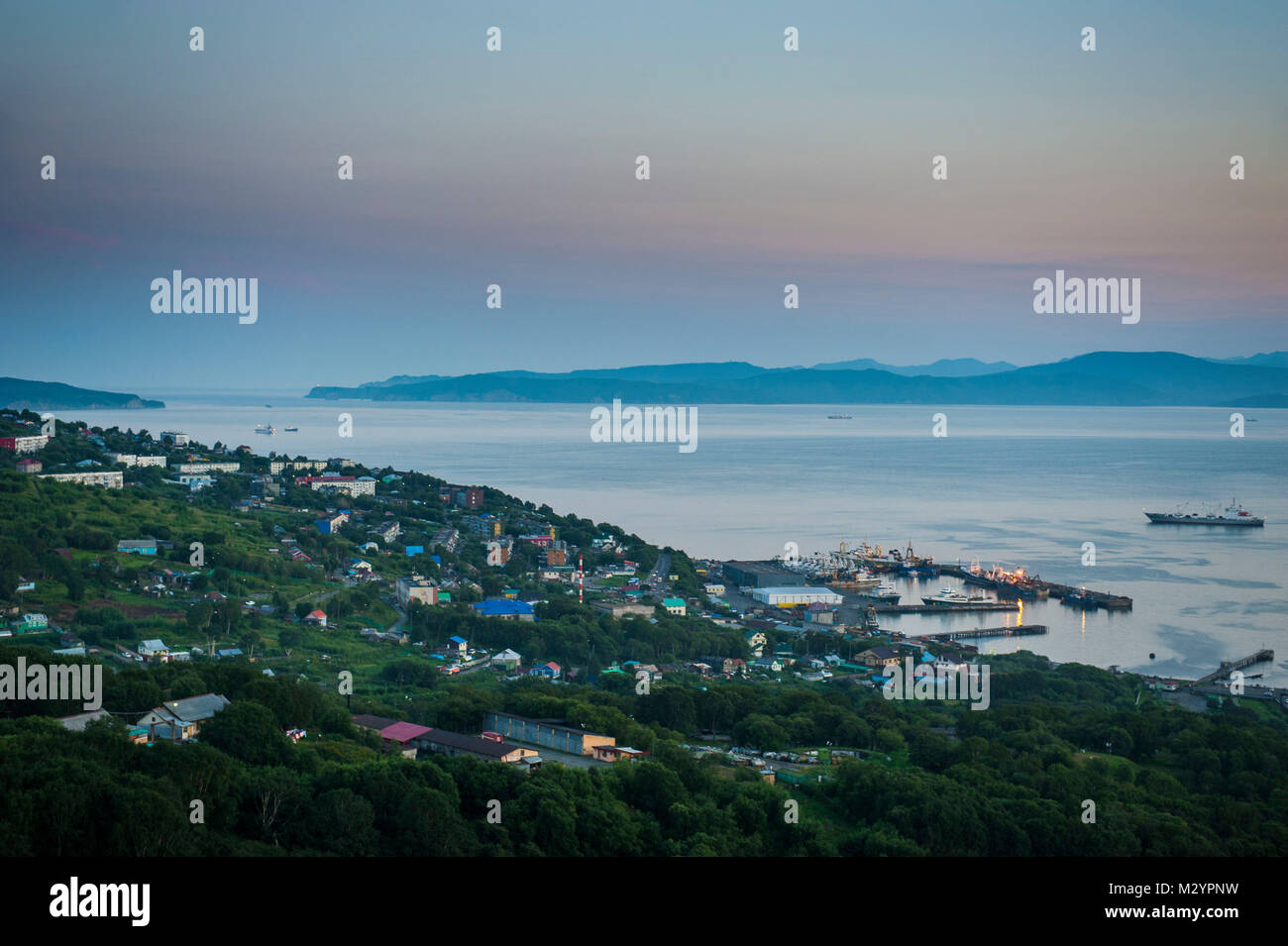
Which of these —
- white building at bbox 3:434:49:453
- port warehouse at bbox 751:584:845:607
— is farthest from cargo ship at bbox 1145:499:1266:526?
white building at bbox 3:434:49:453

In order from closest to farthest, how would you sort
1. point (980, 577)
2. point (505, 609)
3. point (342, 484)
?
point (505, 609) → point (980, 577) → point (342, 484)

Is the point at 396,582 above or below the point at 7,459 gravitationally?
below

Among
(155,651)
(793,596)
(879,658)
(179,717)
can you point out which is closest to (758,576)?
(793,596)

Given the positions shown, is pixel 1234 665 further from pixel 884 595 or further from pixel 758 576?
pixel 758 576

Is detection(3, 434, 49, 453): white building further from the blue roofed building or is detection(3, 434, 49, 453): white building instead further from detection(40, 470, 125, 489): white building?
Answer: the blue roofed building

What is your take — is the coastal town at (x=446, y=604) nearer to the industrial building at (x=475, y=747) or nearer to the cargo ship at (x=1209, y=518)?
the industrial building at (x=475, y=747)

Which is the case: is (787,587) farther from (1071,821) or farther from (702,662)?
(1071,821)

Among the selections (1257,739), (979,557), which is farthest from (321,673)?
(979,557)

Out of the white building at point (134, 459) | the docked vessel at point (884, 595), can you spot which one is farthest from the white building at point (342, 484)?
the docked vessel at point (884, 595)
